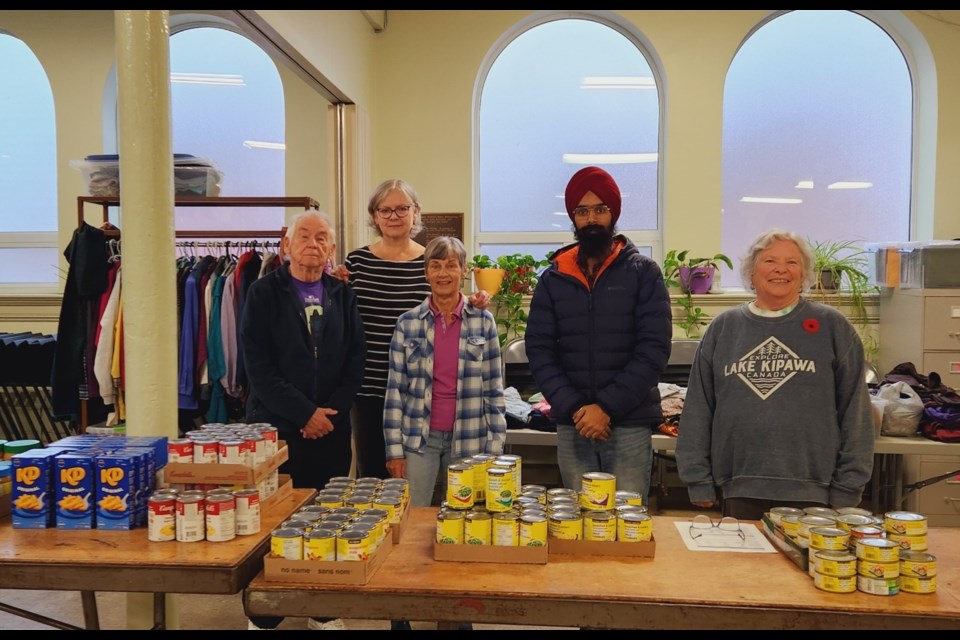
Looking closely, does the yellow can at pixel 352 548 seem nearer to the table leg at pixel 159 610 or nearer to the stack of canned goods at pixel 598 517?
the stack of canned goods at pixel 598 517

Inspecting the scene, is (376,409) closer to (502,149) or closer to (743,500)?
(743,500)

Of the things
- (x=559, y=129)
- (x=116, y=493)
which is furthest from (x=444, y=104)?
(x=116, y=493)

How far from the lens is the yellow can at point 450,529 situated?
171 cm

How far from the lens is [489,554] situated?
5.57 ft

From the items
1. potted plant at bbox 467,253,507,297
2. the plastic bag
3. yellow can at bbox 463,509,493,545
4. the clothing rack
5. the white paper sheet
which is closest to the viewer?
yellow can at bbox 463,509,493,545

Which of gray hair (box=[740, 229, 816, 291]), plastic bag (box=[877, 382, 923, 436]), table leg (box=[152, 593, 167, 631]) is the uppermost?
gray hair (box=[740, 229, 816, 291])

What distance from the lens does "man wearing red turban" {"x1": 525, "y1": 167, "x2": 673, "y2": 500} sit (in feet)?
7.86

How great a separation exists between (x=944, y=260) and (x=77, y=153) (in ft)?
18.0

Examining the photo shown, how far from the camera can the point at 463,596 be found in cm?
154

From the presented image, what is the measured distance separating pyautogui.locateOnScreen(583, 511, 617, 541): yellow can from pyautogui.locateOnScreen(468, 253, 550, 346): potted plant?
302 cm

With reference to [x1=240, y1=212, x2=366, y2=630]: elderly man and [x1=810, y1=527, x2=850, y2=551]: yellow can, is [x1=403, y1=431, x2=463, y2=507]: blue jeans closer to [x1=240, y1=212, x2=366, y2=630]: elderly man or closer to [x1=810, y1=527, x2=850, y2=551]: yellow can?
[x1=240, y1=212, x2=366, y2=630]: elderly man

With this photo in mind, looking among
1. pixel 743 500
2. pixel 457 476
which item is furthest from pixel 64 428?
pixel 743 500

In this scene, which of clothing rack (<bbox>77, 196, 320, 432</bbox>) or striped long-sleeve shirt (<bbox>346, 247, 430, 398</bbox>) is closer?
striped long-sleeve shirt (<bbox>346, 247, 430, 398</bbox>)

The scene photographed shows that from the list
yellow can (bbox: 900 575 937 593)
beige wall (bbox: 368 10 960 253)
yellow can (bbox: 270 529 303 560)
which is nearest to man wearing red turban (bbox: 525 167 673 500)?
yellow can (bbox: 900 575 937 593)
